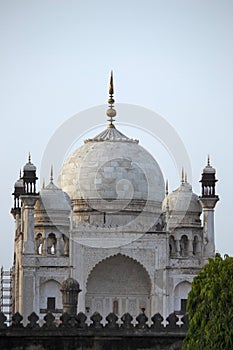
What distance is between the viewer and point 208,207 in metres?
57.1

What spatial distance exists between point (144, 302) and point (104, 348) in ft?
58.8

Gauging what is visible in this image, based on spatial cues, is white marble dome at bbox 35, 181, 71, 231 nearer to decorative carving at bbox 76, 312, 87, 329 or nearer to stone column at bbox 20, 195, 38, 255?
stone column at bbox 20, 195, 38, 255

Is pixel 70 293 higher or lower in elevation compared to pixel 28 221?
lower

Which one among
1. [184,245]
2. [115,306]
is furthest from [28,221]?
[184,245]

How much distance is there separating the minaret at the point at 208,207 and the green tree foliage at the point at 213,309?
985 inches

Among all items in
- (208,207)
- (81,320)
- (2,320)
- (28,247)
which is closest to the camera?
(2,320)

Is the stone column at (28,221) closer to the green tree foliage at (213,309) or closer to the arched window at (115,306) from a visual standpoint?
the arched window at (115,306)

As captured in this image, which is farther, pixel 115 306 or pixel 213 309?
pixel 115 306

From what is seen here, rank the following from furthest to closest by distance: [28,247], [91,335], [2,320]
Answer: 1. [28,247]
2. [91,335]
3. [2,320]

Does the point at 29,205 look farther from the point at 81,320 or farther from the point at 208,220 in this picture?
the point at 81,320

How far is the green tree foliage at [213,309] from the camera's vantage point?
30375 mm

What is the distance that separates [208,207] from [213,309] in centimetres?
2634

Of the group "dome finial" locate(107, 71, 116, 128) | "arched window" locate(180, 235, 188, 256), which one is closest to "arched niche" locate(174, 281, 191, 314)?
"arched window" locate(180, 235, 188, 256)

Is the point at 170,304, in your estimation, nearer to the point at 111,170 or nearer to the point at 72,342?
the point at 111,170
